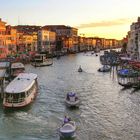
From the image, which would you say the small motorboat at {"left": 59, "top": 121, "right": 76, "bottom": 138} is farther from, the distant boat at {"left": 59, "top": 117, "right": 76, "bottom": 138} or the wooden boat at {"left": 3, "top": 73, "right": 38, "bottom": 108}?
the wooden boat at {"left": 3, "top": 73, "right": 38, "bottom": 108}

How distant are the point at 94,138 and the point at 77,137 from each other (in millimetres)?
784

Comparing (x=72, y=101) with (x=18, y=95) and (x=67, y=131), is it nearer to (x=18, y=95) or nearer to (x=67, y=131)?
(x=18, y=95)

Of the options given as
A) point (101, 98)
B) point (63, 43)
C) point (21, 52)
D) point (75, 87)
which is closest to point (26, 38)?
point (21, 52)

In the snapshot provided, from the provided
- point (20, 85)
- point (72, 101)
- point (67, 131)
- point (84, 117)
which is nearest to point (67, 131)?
point (67, 131)

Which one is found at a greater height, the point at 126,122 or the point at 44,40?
the point at 44,40

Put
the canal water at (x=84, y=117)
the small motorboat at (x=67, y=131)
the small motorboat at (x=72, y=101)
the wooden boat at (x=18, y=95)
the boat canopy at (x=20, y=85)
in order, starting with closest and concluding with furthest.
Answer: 1. the small motorboat at (x=67, y=131)
2. the canal water at (x=84, y=117)
3. the wooden boat at (x=18, y=95)
4. the boat canopy at (x=20, y=85)
5. the small motorboat at (x=72, y=101)

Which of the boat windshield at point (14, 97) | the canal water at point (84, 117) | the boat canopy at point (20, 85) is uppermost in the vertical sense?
the boat canopy at point (20, 85)

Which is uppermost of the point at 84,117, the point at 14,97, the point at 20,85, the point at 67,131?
the point at 20,85

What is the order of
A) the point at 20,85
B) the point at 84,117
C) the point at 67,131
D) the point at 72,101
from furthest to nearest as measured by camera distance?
the point at 20,85
the point at 72,101
the point at 84,117
the point at 67,131

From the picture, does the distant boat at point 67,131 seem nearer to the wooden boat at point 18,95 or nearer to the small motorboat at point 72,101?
the small motorboat at point 72,101

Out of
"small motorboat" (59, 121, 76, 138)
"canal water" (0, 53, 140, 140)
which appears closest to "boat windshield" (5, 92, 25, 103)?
"canal water" (0, 53, 140, 140)

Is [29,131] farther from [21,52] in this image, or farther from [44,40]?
[44,40]

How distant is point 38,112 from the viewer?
21.3 m

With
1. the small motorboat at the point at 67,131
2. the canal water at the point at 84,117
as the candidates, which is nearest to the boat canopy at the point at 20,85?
the canal water at the point at 84,117
